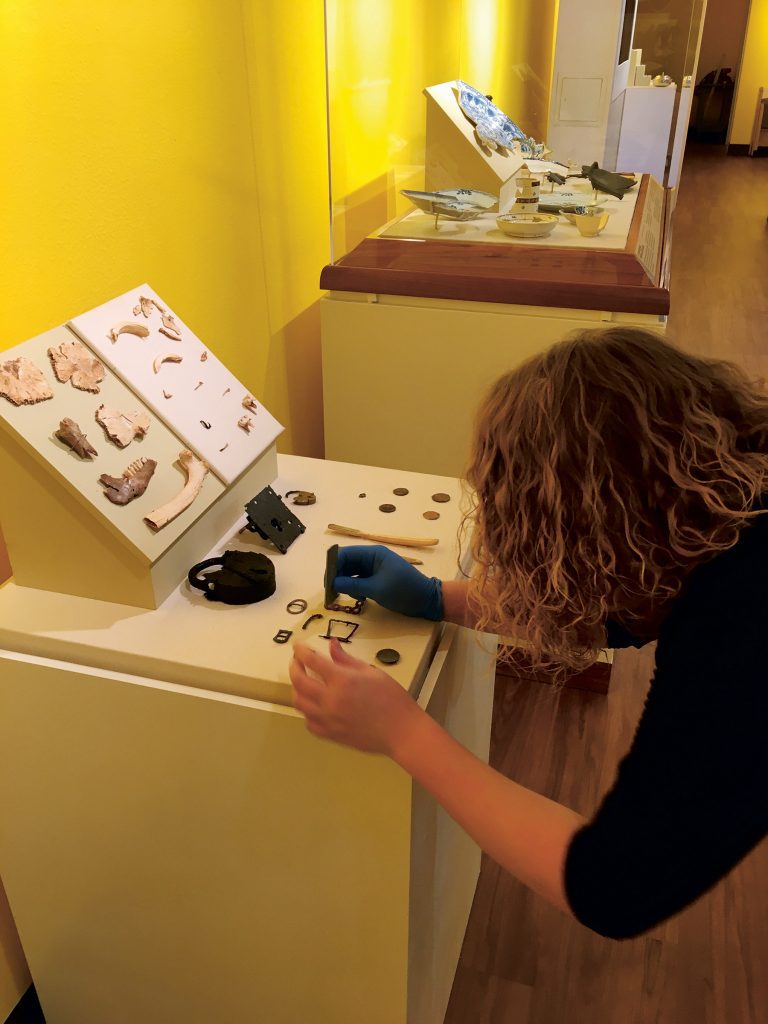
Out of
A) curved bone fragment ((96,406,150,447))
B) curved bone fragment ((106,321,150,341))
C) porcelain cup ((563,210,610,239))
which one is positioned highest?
curved bone fragment ((106,321,150,341))

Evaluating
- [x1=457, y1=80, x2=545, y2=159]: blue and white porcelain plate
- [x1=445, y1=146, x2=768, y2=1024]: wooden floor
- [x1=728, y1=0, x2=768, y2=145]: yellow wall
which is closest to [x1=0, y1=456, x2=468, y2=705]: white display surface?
[x1=445, y1=146, x2=768, y2=1024]: wooden floor

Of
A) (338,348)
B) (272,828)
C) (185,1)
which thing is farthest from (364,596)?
(338,348)

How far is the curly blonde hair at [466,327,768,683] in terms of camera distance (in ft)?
2.55

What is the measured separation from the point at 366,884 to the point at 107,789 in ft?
1.08

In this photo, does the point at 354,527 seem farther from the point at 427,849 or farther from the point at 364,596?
the point at 427,849

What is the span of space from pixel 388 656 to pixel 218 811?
0.28 metres

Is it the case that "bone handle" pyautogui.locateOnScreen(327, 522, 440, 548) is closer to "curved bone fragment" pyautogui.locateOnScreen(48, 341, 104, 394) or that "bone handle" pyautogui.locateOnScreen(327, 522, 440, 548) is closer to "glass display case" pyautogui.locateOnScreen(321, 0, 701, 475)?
"curved bone fragment" pyautogui.locateOnScreen(48, 341, 104, 394)

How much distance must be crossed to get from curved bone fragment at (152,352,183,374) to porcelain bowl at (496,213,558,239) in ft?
4.37

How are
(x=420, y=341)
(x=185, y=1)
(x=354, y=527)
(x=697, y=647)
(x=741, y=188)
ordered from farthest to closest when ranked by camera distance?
(x=741, y=188) < (x=420, y=341) < (x=185, y=1) < (x=354, y=527) < (x=697, y=647)

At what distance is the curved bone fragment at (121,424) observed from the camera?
1078 mm

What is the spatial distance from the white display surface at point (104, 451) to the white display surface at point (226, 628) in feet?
0.28

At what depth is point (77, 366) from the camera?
3.60ft

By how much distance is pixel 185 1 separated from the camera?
1.57 metres

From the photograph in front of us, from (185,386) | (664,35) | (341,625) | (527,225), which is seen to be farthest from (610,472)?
(664,35)
